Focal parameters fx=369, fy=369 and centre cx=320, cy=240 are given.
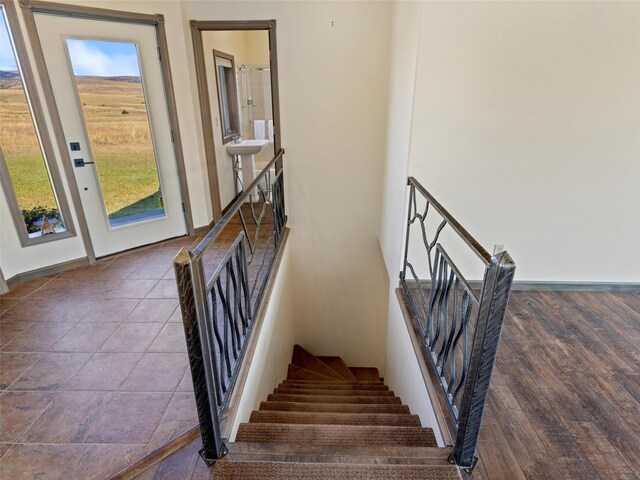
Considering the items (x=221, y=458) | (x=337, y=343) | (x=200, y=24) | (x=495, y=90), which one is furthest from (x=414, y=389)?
(x=200, y=24)

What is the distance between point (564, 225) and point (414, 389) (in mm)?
1684

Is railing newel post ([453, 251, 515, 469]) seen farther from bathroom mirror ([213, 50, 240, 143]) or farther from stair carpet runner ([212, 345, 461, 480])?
bathroom mirror ([213, 50, 240, 143])

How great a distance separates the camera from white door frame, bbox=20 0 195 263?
280 centimetres

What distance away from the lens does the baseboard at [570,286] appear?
287 centimetres

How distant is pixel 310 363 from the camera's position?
481 cm

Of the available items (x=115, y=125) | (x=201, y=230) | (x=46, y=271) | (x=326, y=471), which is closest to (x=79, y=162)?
(x=115, y=125)

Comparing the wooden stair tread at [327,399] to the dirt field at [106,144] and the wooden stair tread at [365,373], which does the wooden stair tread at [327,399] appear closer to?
the wooden stair tread at [365,373]

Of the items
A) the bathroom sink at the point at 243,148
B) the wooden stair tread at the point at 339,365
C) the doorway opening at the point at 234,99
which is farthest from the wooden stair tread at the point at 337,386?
the bathroom sink at the point at 243,148

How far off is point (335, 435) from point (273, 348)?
1.59 meters

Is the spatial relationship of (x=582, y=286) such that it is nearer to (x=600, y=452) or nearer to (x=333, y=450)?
(x=600, y=452)

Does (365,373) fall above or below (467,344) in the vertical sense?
below

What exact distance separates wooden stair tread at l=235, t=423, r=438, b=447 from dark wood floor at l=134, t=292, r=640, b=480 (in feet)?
0.95

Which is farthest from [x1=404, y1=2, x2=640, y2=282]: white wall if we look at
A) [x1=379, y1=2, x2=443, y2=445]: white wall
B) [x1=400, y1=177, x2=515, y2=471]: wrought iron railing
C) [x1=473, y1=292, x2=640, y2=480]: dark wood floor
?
[x1=400, y1=177, x2=515, y2=471]: wrought iron railing

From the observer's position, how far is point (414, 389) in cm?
244
